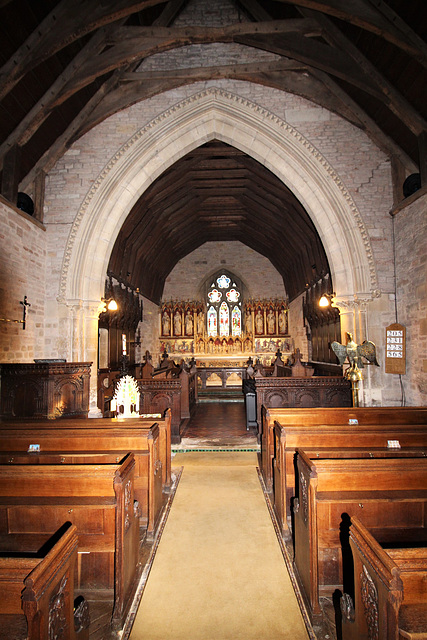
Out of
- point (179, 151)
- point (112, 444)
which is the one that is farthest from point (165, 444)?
point (179, 151)

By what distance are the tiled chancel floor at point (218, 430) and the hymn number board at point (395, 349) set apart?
2969 millimetres

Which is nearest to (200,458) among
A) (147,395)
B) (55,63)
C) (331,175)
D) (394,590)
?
(147,395)

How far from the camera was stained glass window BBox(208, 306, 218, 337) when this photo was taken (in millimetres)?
17634

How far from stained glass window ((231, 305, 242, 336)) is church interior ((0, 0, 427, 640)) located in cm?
588

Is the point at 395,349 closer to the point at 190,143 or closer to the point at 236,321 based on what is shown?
the point at 190,143

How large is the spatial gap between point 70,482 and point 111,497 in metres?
0.30

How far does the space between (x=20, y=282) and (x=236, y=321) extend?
1175cm

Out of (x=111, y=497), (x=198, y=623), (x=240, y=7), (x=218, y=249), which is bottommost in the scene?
(x=198, y=623)

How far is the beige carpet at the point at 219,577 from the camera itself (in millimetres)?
2281

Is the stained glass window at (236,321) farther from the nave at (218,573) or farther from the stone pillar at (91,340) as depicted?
the nave at (218,573)

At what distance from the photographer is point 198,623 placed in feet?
7.59

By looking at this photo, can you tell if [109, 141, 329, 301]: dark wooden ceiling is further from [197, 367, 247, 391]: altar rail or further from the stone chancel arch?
[197, 367, 247, 391]: altar rail

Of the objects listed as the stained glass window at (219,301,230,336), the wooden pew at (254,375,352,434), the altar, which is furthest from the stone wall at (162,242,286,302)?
the wooden pew at (254,375,352,434)

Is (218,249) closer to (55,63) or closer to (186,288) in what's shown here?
(186,288)
